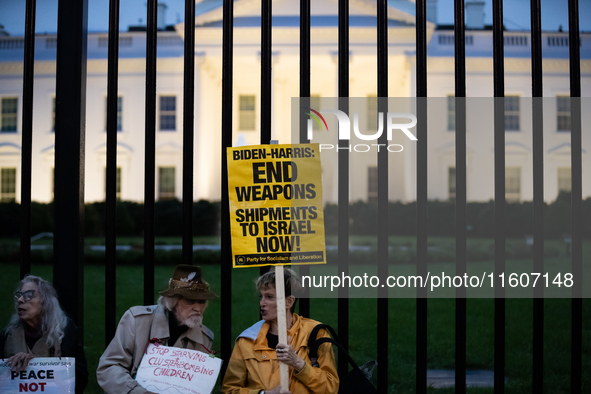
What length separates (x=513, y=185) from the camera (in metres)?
28.8

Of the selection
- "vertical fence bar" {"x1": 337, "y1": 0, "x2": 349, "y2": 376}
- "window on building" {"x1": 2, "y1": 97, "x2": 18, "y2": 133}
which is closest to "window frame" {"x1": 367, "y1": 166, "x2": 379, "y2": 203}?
"window on building" {"x1": 2, "y1": 97, "x2": 18, "y2": 133}

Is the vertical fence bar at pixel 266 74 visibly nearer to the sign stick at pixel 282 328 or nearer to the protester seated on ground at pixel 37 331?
the sign stick at pixel 282 328

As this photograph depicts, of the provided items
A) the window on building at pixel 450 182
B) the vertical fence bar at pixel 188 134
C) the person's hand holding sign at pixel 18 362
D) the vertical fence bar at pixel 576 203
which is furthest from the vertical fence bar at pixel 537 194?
the window on building at pixel 450 182

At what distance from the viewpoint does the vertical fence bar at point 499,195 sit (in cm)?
389

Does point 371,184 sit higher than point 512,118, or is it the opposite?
point 512,118

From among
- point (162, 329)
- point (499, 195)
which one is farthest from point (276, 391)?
point (499, 195)

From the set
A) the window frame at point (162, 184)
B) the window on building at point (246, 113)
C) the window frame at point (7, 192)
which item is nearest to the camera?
the window frame at point (162, 184)

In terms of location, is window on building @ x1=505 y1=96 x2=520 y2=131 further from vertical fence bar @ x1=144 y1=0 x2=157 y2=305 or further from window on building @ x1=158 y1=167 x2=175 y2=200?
vertical fence bar @ x1=144 y1=0 x2=157 y2=305

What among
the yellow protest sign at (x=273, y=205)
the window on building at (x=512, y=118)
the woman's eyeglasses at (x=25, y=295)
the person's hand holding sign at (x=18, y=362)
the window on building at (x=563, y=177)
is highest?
the window on building at (x=512, y=118)

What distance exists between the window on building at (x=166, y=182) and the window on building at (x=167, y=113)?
2.25 meters

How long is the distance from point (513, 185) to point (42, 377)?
2835 cm

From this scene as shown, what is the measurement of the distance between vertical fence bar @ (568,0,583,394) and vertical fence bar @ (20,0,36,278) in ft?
12.5

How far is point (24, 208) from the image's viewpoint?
4.06m

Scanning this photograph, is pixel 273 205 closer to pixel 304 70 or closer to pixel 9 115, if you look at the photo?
pixel 304 70
